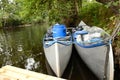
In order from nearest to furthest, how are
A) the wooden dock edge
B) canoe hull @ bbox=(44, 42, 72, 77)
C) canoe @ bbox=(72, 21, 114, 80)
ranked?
the wooden dock edge → canoe @ bbox=(72, 21, 114, 80) → canoe hull @ bbox=(44, 42, 72, 77)

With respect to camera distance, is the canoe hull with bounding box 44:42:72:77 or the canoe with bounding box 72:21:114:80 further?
the canoe hull with bounding box 44:42:72:77

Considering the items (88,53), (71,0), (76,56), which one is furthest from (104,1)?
(71,0)

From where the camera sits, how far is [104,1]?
9.06 metres

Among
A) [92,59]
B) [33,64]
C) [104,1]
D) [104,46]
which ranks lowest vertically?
[33,64]

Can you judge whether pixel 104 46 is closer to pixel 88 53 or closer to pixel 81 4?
pixel 88 53

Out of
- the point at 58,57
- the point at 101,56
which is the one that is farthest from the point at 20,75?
the point at 101,56

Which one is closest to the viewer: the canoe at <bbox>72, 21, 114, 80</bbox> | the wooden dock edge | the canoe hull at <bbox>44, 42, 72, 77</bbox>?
the wooden dock edge

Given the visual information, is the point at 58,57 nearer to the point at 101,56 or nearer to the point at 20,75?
the point at 101,56

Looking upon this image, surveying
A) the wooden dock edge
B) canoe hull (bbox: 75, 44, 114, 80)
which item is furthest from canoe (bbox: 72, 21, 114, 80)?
the wooden dock edge

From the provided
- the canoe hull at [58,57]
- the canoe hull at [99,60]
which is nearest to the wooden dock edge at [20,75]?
the canoe hull at [58,57]

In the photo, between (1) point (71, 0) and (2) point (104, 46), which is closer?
(2) point (104, 46)

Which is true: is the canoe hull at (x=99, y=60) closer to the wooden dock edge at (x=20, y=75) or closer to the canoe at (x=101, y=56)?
the canoe at (x=101, y=56)

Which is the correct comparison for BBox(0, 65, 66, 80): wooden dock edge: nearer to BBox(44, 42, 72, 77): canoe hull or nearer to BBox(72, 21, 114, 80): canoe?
BBox(44, 42, 72, 77): canoe hull

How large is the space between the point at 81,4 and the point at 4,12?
78.3ft
